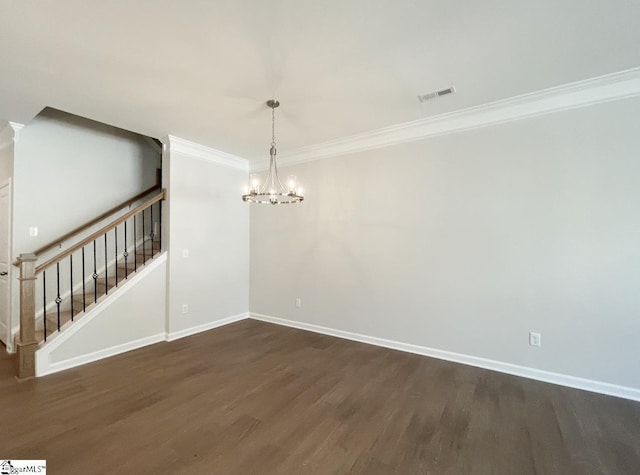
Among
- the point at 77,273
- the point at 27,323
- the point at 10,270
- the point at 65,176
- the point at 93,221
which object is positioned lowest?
the point at 27,323

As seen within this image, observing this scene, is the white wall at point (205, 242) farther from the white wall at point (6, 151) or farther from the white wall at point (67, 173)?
the white wall at point (6, 151)

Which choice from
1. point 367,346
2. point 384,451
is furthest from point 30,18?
point 367,346

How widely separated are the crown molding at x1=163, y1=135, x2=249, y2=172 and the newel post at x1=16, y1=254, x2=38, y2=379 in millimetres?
2056

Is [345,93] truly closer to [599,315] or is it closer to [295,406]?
[295,406]

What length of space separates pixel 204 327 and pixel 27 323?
1.99 metres

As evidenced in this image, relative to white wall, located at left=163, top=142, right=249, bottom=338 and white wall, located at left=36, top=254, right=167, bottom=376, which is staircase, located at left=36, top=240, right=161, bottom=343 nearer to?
white wall, located at left=36, top=254, right=167, bottom=376

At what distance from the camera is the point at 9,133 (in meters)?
3.65

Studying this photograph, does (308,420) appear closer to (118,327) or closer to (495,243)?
(495,243)

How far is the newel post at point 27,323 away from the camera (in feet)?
9.31

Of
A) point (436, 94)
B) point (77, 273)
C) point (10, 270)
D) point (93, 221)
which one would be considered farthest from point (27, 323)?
point (436, 94)

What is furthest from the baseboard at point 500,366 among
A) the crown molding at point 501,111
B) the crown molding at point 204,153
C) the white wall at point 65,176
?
the white wall at point 65,176

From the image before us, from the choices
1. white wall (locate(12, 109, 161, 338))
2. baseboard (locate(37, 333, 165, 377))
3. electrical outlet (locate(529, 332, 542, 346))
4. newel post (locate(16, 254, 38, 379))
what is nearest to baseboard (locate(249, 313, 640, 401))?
electrical outlet (locate(529, 332, 542, 346))

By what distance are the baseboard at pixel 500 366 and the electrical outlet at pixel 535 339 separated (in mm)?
257

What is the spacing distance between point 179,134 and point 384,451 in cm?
418
